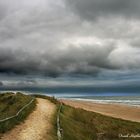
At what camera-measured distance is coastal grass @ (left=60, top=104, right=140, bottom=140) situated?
3391 cm

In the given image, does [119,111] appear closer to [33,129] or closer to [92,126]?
[92,126]

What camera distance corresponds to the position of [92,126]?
40844 millimetres

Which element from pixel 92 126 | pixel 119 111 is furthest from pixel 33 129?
pixel 119 111

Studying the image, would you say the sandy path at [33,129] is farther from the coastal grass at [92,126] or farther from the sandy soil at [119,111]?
the sandy soil at [119,111]

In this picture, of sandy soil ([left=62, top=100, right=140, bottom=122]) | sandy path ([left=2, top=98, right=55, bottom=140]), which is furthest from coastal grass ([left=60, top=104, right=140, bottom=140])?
sandy soil ([left=62, top=100, right=140, bottom=122])

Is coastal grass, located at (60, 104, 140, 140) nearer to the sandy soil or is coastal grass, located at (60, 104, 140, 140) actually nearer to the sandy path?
the sandy path

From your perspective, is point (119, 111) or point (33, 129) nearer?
point (33, 129)

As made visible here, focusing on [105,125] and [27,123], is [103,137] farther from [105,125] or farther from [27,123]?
[27,123]

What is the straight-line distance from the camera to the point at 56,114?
3822cm

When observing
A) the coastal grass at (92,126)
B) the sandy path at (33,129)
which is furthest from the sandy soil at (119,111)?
the sandy path at (33,129)

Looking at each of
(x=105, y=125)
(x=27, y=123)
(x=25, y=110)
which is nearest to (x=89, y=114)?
(x=105, y=125)

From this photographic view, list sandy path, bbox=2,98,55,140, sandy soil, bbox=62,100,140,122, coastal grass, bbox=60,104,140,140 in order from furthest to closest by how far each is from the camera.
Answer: sandy soil, bbox=62,100,140,122 < coastal grass, bbox=60,104,140,140 < sandy path, bbox=2,98,55,140

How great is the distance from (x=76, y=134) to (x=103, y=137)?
6.24m

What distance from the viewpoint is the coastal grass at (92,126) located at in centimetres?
3391
